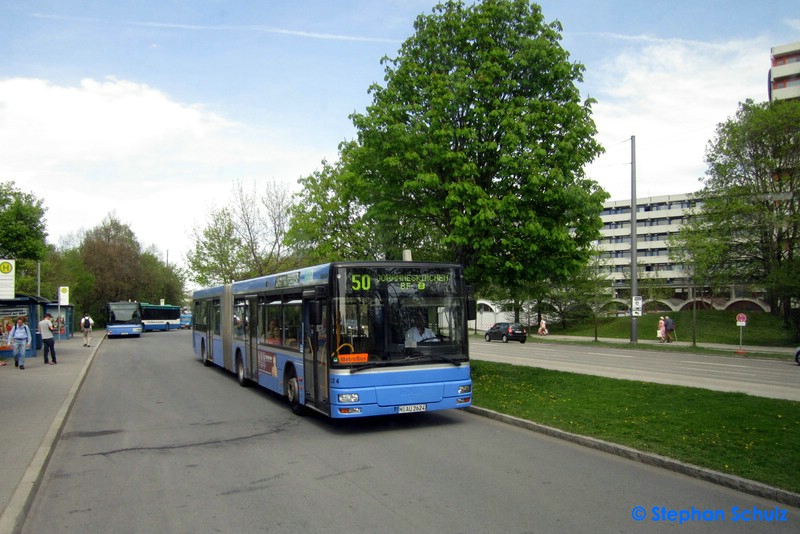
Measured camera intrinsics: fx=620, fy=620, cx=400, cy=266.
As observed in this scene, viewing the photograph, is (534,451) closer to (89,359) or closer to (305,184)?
(89,359)

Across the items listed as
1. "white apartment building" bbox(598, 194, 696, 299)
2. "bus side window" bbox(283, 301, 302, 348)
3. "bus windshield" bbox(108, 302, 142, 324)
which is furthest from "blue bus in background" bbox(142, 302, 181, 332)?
"white apartment building" bbox(598, 194, 696, 299)

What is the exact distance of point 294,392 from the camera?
11578 millimetres

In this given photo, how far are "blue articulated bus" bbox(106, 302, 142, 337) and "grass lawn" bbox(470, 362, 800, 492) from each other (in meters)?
38.9

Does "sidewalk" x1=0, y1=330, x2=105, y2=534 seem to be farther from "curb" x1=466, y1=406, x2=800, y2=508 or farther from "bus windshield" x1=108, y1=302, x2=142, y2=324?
"bus windshield" x1=108, y1=302, x2=142, y2=324

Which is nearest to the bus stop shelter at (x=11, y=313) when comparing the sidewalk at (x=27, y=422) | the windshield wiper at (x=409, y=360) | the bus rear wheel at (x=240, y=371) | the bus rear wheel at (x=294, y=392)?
the sidewalk at (x=27, y=422)

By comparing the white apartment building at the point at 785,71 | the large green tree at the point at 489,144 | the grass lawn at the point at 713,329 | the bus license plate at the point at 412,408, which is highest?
the white apartment building at the point at 785,71

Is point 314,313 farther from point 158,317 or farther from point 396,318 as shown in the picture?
point 158,317

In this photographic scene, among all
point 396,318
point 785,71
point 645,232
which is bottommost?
point 396,318

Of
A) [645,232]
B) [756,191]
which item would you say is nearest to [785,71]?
[756,191]

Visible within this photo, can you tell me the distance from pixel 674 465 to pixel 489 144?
27.4 ft

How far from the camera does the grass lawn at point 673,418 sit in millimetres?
7027

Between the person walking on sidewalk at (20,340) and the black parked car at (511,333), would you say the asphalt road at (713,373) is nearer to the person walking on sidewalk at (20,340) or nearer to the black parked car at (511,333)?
the person walking on sidewalk at (20,340)

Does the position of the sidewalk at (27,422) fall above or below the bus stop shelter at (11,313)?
below

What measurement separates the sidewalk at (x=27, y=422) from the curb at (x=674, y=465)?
6.62 metres
